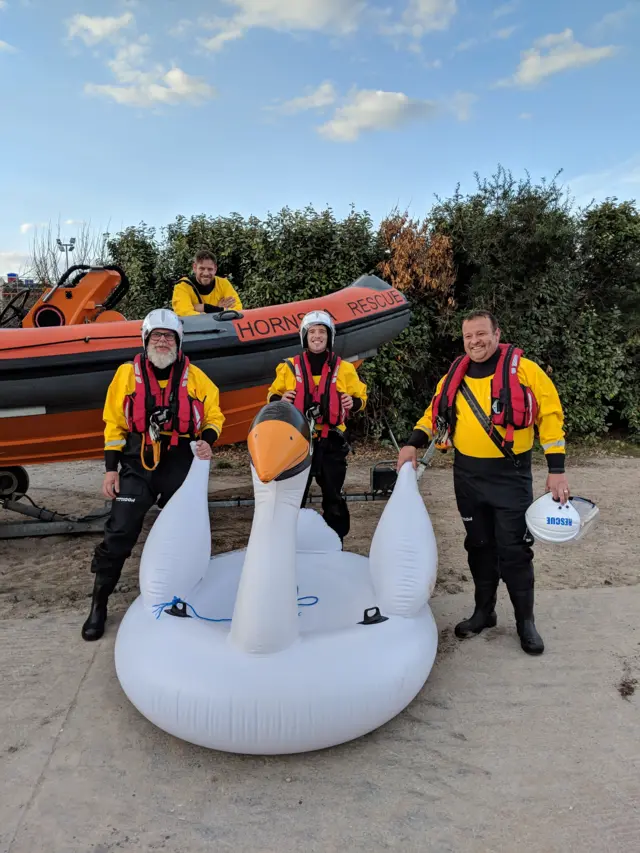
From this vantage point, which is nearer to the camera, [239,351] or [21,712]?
[21,712]

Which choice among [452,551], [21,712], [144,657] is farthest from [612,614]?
[21,712]

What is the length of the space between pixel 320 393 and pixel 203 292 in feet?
5.36

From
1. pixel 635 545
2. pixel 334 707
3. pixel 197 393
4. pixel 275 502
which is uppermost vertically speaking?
pixel 197 393

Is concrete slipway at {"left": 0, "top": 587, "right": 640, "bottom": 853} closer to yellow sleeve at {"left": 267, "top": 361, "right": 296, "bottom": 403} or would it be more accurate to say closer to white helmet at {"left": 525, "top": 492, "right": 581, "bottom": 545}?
white helmet at {"left": 525, "top": 492, "right": 581, "bottom": 545}

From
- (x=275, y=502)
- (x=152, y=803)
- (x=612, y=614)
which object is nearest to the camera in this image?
(x=152, y=803)

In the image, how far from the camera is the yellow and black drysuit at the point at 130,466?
2.64 m

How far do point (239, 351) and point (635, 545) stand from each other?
2973 millimetres

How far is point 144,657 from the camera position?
195 cm

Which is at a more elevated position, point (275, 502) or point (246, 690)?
point (275, 502)

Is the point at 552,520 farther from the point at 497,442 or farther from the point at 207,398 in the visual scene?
the point at 207,398

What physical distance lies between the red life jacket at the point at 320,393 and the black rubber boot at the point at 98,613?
4.33ft

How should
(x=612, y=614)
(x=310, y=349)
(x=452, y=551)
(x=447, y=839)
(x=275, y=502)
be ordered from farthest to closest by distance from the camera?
(x=452, y=551) < (x=310, y=349) < (x=612, y=614) < (x=275, y=502) < (x=447, y=839)

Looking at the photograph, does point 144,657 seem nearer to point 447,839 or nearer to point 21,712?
point 21,712

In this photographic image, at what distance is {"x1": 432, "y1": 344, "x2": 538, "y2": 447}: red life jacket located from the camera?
7.63ft
